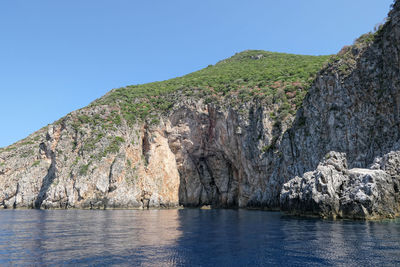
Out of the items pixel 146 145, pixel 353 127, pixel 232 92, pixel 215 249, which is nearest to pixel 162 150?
pixel 146 145

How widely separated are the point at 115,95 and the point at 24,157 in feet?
102

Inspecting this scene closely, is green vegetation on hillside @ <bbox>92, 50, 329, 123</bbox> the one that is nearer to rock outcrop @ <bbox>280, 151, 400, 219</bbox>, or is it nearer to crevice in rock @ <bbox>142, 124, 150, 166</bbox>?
crevice in rock @ <bbox>142, 124, 150, 166</bbox>

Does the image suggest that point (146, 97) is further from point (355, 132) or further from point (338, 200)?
point (338, 200)

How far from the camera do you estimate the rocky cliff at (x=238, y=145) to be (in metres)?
36.9

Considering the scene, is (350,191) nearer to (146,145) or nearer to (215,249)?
(215,249)

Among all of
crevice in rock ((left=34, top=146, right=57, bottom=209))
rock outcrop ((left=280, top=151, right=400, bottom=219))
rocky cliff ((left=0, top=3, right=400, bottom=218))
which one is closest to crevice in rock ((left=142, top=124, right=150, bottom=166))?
rocky cliff ((left=0, top=3, right=400, bottom=218))

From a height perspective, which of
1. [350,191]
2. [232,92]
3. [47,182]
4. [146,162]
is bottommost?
[350,191]

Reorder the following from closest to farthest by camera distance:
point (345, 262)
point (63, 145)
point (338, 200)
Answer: point (345, 262) → point (338, 200) → point (63, 145)

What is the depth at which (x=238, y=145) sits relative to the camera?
2753 inches

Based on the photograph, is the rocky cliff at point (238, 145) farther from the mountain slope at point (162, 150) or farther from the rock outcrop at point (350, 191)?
the mountain slope at point (162, 150)

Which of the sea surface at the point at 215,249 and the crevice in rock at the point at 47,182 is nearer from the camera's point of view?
the sea surface at the point at 215,249

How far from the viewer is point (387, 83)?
3988 centimetres

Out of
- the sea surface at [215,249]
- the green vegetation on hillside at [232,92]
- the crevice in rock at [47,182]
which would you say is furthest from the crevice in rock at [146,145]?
the sea surface at [215,249]

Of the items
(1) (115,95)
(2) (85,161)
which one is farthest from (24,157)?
(1) (115,95)
